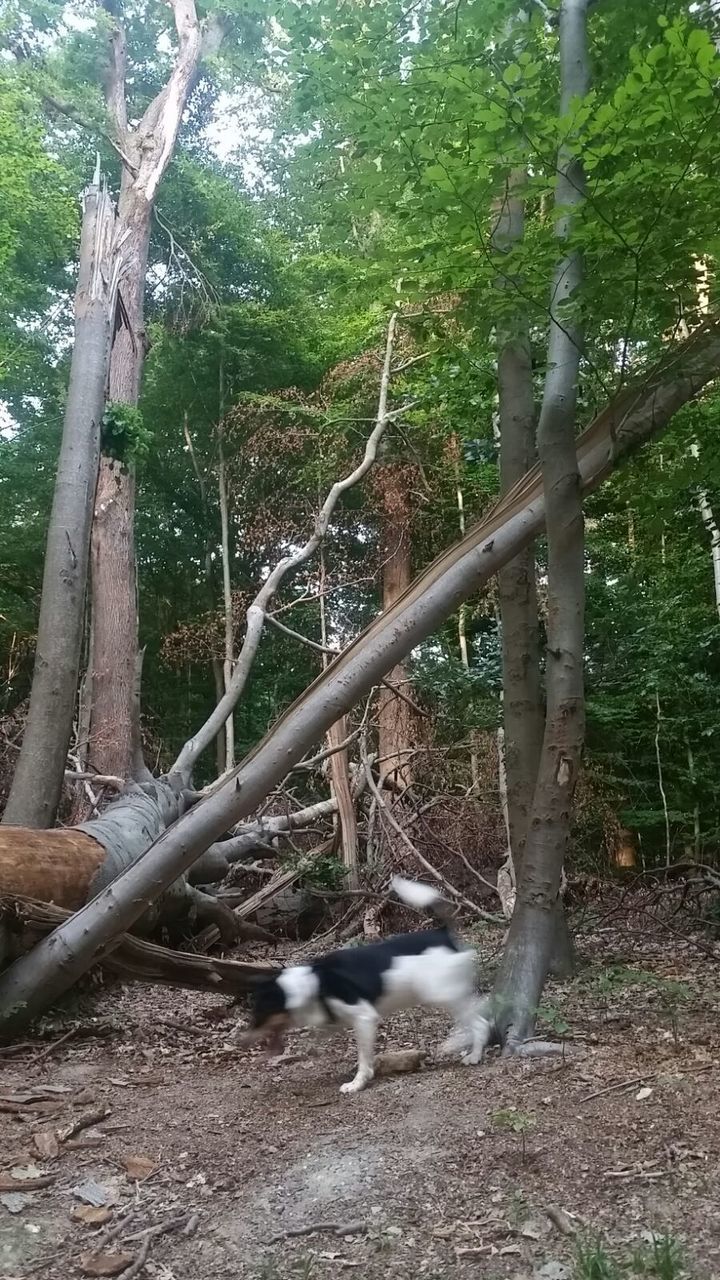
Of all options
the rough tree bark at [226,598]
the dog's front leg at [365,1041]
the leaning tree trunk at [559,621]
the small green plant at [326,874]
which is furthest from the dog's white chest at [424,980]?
the rough tree bark at [226,598]

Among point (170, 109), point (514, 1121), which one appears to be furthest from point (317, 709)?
point (170, 109)

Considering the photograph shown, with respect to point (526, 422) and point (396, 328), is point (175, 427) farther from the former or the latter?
point (526, 422)

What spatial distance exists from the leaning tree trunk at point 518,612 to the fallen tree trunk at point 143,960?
183cm

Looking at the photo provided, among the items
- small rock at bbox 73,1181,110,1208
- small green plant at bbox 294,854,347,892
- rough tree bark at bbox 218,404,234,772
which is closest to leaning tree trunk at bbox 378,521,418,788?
small green plant at bbox 294,854,347,892

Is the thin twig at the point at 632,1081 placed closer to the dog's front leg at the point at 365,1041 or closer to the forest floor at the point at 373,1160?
the forest floor at the point at 373,1160

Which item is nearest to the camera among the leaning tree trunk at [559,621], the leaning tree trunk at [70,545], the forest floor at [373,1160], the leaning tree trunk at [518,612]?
the forest floor at [373,1160]

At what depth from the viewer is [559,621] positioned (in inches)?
176

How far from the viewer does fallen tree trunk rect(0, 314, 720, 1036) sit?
4.60m

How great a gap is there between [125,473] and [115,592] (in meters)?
1.83

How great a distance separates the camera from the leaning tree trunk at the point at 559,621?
13.7 feet

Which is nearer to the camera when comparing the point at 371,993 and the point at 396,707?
the point at 371,993

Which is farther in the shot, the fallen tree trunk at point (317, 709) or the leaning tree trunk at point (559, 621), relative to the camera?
the fallen tree trunk at point (317, 709)

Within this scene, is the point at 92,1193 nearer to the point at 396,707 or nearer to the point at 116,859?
the point at 116,859

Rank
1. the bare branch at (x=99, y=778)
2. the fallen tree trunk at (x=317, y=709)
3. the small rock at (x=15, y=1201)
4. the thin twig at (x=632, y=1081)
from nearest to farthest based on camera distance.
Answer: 1. the small rock at (x=15, y=1201)
2. the thin twig at (x=632, y=1081)
3. the fallen tree trunk at (x=317, y=709)
4. the bare branch at (x=99, y=778)
